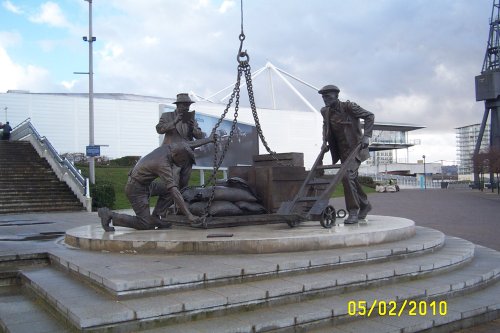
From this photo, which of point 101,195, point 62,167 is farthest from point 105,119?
point 101,195

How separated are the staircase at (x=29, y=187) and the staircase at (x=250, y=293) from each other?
13.7 metres

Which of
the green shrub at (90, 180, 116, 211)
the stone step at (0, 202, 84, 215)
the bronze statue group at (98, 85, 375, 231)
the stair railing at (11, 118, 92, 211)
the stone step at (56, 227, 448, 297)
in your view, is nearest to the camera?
the stone step at (56, 227, 448, 297)

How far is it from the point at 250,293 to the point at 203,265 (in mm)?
862

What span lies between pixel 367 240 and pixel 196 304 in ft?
10.4

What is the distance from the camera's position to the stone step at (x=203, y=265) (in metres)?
4.78

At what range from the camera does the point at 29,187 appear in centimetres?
2089

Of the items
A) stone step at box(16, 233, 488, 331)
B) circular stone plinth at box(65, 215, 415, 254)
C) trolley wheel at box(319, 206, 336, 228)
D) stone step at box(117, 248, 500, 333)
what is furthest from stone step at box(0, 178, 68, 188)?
stone step at box(117, 248, 500, 333)

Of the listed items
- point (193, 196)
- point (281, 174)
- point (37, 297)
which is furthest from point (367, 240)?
point (37, 297)

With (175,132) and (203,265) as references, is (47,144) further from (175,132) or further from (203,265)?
(203,265)

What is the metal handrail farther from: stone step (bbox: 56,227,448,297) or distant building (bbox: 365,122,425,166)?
distant building (bbox: 365,122,425,166)

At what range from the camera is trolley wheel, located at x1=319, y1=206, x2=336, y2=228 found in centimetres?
767

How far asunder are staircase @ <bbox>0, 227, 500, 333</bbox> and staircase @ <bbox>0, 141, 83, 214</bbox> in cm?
1369

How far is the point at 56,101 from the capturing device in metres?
49.6
